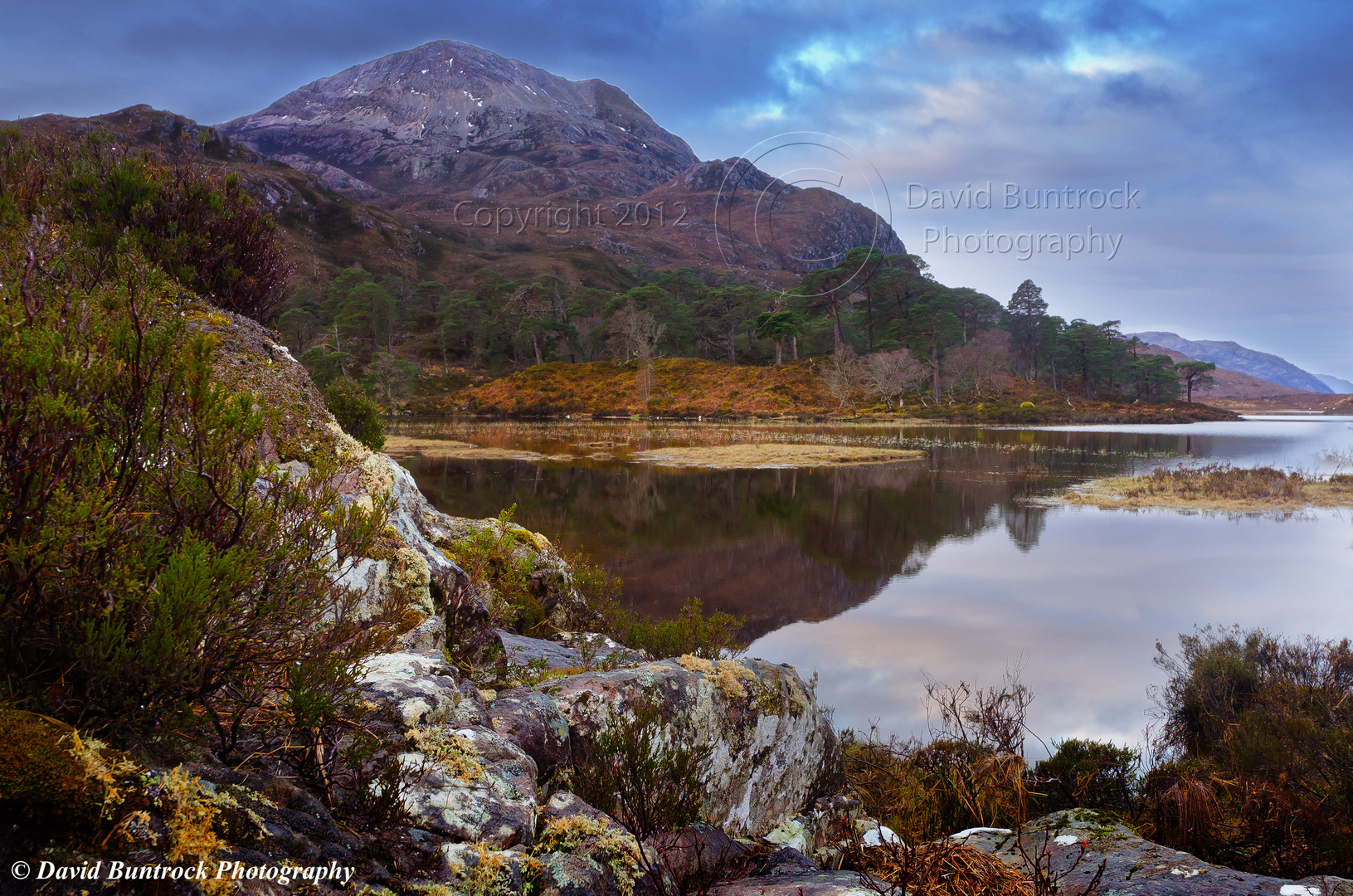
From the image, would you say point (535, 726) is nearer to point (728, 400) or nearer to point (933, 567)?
point (933, 567)

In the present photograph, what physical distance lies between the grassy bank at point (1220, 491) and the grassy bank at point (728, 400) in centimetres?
3785

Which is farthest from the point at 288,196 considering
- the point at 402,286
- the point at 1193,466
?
the point at 1193,466

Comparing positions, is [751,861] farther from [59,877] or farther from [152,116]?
[152,116]

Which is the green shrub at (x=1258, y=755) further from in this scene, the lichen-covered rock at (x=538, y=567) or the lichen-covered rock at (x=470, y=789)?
the lichen-covered rock at (x=538, y=567)

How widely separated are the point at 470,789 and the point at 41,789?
1.48 meters

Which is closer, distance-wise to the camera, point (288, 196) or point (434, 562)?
point (434, 562)

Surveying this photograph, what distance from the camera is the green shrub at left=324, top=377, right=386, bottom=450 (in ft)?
40.8

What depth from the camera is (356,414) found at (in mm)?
12602

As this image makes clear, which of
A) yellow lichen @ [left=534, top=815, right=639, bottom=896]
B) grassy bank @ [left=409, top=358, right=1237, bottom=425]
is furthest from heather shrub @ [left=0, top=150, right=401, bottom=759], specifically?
grassy bank @ [left=409, top=358, right=1237, bottom=425]

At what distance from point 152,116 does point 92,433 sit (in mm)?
225191

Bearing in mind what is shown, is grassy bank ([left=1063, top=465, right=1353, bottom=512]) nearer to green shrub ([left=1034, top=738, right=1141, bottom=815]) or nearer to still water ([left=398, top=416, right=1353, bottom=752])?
still water ([left=398, top=416, right=1353, bottom=752])

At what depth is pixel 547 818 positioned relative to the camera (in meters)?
2.86

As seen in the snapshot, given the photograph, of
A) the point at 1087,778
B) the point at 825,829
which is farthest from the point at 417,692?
the point at 1087,778

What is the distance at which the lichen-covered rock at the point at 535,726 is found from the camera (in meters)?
3.49
